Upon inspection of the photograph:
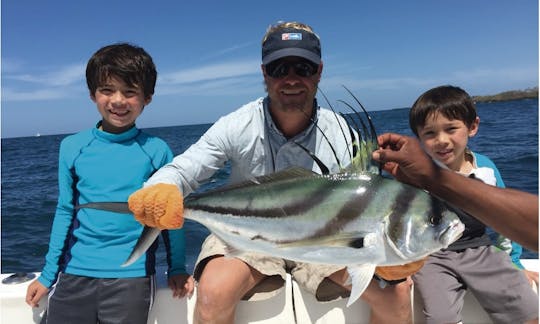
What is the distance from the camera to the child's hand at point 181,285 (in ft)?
9.21

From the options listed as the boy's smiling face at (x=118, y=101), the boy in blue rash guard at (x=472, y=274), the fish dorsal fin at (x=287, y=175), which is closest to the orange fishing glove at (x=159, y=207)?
the fish dorsal fin at (x=287, y=175)

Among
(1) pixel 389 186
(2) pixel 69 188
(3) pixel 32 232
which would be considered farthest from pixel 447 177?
(3) pixel 32 232

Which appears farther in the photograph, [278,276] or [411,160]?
[278,276]

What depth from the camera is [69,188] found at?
2771 mm

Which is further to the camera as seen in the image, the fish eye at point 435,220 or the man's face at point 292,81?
the man's face at point 292,81

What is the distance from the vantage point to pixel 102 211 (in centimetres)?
267

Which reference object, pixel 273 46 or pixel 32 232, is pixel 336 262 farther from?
pixel 32 232

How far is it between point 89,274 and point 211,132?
3.87 feet

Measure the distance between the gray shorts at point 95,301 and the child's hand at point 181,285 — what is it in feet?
0.87

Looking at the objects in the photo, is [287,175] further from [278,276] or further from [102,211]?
[102,211]

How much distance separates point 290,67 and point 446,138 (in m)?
1.35

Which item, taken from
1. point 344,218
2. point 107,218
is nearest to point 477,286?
point 344,218

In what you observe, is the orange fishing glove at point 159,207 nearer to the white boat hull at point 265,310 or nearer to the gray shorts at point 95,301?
the gray shorts at point 95,301

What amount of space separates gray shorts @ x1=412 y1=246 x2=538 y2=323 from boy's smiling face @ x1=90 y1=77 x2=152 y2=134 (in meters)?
2.23
